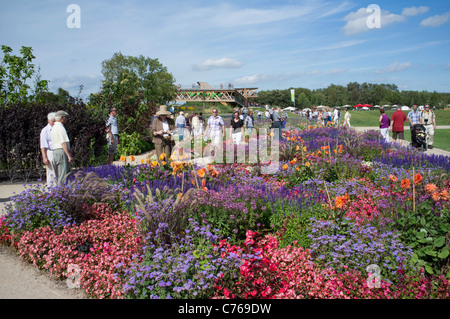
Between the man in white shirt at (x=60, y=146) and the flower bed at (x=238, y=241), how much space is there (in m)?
1.11

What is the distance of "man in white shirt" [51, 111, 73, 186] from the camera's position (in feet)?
19.3

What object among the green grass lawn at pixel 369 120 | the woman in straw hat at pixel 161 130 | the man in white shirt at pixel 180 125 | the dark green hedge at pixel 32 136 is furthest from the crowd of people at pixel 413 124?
the green grass lawn at pixel 369 120

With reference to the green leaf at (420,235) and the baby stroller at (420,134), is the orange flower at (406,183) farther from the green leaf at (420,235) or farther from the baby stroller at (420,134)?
the baby stroller at (420,134)

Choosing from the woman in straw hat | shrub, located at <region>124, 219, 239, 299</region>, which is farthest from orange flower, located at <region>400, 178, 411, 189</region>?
the woman in straw hat

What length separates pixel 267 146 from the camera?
9289mm

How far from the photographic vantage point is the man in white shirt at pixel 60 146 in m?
5.89

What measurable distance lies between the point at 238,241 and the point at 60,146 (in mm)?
3965

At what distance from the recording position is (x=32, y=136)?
866 cm

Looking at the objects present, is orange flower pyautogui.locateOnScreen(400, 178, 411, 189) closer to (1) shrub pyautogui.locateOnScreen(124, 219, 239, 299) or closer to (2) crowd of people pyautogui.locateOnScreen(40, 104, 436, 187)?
(1) shrub pyautogui.locateOnScreen(124, 219, 239, 299)

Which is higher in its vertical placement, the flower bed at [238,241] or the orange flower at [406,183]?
the orange flower at [406,183]

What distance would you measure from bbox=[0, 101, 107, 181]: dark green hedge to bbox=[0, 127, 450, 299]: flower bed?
13.9 feet

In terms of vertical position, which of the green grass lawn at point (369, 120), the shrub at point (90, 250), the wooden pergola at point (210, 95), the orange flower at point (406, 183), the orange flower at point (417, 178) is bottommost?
the shrub at point (90, 250)

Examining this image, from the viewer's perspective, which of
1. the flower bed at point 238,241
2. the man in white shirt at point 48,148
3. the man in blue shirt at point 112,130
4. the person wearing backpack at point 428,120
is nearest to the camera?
the flower bed at point 238,241
